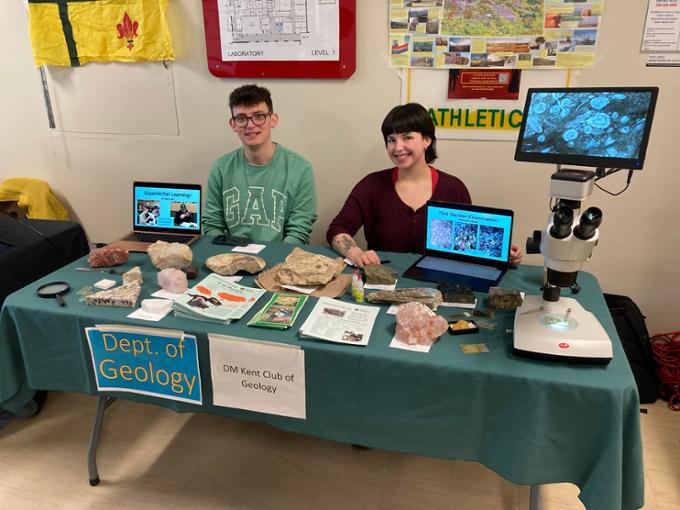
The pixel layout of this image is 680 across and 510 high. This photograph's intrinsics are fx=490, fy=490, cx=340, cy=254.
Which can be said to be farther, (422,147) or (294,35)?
(294,35)

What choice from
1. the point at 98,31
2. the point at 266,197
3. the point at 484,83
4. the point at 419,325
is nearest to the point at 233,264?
the point at 266,197

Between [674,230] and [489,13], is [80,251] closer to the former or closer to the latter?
[489,13]

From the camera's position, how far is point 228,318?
53.7 inches

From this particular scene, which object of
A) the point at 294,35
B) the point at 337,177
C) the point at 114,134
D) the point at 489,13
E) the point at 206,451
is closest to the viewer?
the point at 206,451

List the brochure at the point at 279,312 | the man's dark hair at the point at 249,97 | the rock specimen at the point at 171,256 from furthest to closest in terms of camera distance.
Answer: the man's dark hair at the point at 249,97 → the rock specimen at the point at 171,256 → the brochure at the point at 279,312

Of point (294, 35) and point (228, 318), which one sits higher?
point (294, 35)

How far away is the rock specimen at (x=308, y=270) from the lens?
157 centimetres

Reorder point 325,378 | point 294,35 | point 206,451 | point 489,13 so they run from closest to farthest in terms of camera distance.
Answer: point 325,378 → point 206,451 → point 489,13 → point 294,35

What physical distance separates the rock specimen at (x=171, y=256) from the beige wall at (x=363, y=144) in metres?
1.15

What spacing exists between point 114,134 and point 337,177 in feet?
4.51

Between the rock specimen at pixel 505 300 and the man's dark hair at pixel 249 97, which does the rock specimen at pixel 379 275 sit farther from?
the man's dark hair at pixel 249 97

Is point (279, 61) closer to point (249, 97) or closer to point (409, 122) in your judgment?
point (249, 97)

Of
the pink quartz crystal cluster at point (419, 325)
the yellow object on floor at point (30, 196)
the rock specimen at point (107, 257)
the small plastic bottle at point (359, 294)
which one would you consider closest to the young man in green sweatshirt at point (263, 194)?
the rock specimen at point (107, 257)

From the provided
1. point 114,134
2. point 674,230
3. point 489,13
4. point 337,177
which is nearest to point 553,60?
point 489,13
